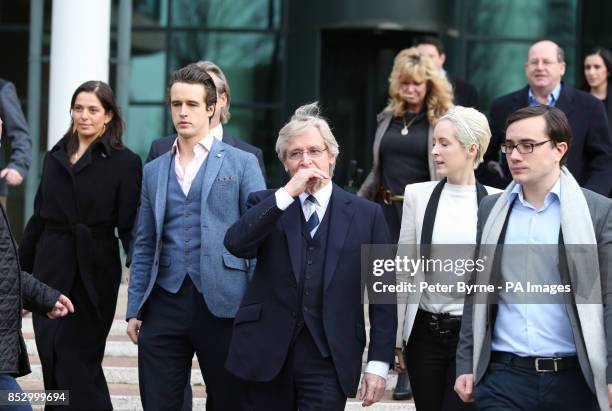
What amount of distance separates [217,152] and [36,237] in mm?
1335

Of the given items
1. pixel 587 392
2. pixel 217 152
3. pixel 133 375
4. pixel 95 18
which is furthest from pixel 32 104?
pixel 587 392

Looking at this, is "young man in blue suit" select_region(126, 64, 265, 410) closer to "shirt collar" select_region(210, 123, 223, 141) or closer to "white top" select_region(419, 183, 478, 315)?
"shirt collar" select_region(210, 123, 223, 141)

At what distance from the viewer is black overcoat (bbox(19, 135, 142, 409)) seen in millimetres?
6691

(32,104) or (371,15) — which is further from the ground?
(371,15)

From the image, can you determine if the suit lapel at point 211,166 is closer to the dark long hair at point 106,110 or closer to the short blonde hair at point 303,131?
the short blonde hair at point 303,131

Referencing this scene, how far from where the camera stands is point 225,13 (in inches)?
595

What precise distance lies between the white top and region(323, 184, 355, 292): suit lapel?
0.53m

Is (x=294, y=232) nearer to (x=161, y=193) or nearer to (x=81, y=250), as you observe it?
(x=161, y=193)

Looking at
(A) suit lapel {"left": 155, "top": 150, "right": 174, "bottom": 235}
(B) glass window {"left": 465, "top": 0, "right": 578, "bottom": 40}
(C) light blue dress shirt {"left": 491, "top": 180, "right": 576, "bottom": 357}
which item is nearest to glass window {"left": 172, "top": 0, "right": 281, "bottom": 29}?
(B) glass window {"left": 465, "top": 0, "right": 578, "bottom": 40}

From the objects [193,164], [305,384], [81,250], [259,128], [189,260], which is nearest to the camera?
[305,384]

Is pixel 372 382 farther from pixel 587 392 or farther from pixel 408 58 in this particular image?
pixel 408 58

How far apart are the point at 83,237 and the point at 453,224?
2.12m

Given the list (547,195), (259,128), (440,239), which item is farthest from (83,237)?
(259,128)

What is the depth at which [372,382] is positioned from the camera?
5223 millimetres
